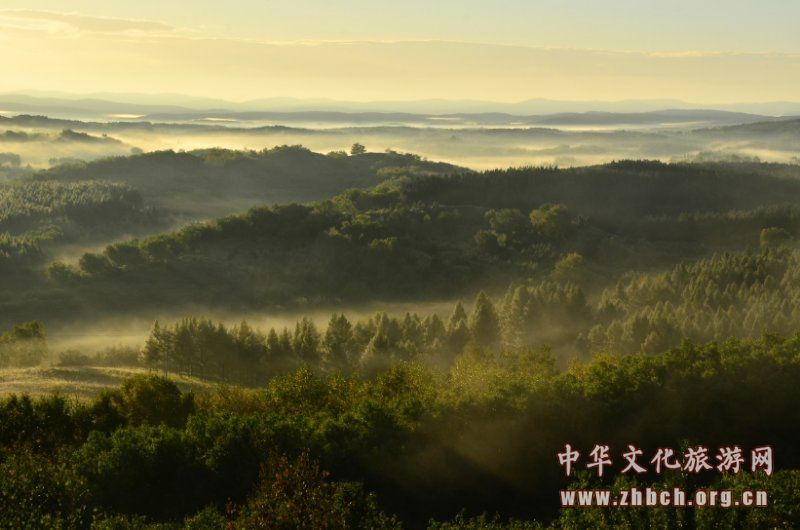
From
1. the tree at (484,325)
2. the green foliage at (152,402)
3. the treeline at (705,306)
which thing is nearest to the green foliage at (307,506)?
the green foliage at (152,402)

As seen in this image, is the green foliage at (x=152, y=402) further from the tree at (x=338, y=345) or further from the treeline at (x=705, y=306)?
the treeline at (x=705, y=306)

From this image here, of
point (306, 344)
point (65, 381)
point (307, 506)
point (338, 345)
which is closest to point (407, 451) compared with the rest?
point (307, 506)

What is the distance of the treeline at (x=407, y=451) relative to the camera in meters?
35.7

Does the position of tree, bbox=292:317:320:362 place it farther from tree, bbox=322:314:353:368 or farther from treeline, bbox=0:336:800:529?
treeline, bbox=0:336:800:529

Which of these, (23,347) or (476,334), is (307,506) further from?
(23,347)

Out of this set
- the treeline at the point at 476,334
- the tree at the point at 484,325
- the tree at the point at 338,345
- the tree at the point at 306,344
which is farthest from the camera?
the tree at the point at 484,325

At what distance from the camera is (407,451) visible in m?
47.5

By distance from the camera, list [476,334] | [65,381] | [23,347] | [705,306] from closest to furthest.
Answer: [65,381], [23,347], [476,334], [705,306]

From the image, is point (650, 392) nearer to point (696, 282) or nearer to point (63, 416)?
point (63, 416)

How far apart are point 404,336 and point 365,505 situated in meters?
83.1

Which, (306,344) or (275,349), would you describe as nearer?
(275,349)

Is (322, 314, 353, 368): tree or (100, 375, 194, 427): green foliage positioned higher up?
(100, 375, 194, 427): green foliage

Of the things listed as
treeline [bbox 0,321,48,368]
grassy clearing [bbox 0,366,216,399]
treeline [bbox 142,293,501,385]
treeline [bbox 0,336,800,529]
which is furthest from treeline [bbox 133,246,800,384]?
treeline [bbox 0,336,800,529]

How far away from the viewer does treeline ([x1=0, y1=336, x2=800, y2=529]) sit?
35.7 meters
